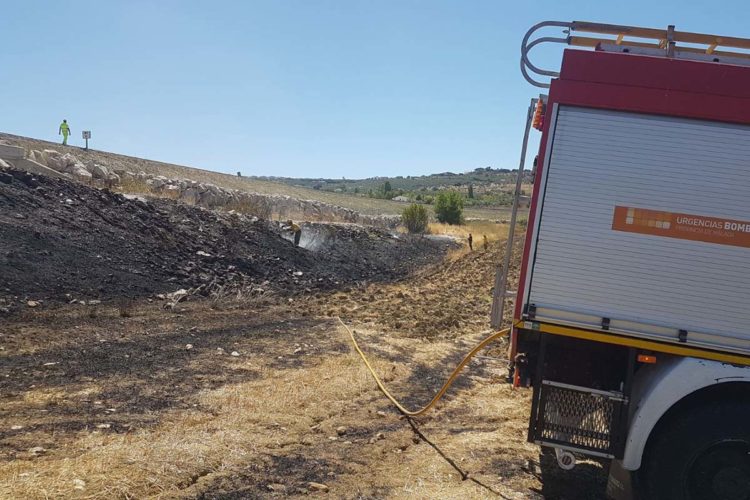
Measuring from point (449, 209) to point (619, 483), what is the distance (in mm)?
44181

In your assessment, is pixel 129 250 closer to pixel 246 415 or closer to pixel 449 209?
pixel 246 415

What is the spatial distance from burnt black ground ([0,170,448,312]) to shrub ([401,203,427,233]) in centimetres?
1732

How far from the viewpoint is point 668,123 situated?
4.68m

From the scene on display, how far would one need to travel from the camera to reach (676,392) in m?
4.51

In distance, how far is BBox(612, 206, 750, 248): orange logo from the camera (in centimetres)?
455

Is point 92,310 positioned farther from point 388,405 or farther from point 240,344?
point 388,405

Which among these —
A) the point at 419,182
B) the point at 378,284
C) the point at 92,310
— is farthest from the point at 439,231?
the point at 419,182

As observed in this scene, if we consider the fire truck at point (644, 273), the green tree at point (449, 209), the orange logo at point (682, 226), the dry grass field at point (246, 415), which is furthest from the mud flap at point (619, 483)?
the green tree at point (449, 209)

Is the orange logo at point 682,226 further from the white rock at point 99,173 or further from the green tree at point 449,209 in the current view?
the green tree at point 449,209

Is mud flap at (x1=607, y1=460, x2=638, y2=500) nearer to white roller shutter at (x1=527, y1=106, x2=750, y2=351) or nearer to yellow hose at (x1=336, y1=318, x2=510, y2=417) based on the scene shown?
white roller shutter at (x1=527, y1=106, x2=750, y2=351)

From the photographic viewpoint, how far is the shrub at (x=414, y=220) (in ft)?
135

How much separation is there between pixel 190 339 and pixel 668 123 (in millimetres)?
7607

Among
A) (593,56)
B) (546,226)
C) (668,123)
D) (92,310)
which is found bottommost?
(92,310)

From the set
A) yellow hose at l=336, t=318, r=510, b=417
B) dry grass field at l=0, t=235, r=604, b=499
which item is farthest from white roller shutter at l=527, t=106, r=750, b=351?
dry grass field at l=0, t=235, r=604, b=499
